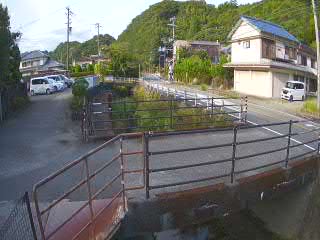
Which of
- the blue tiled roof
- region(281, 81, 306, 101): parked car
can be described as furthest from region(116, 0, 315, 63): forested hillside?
region(281, 81, 306, 101): parked car

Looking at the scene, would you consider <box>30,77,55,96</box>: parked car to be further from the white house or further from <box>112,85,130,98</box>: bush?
the white house

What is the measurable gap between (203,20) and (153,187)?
99.0 m

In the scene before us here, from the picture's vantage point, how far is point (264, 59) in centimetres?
3866

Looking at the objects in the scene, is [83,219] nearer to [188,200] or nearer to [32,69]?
[188,200]

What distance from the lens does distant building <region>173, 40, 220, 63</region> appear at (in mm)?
76250

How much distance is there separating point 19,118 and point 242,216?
13.6m

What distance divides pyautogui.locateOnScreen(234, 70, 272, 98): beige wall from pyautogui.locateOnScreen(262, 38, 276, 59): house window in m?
2.28

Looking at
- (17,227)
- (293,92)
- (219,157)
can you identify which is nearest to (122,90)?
(293,92)

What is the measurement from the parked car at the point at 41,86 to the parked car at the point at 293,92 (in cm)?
2057

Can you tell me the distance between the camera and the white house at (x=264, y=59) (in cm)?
3684

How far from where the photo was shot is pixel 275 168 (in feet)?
26.1

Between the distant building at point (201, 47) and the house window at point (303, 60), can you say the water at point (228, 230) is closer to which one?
the house window at point (303, 60)

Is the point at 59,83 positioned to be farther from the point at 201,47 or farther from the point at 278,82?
the point at 201,47

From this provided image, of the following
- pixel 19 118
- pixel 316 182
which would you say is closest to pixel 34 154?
pixel 316 182
